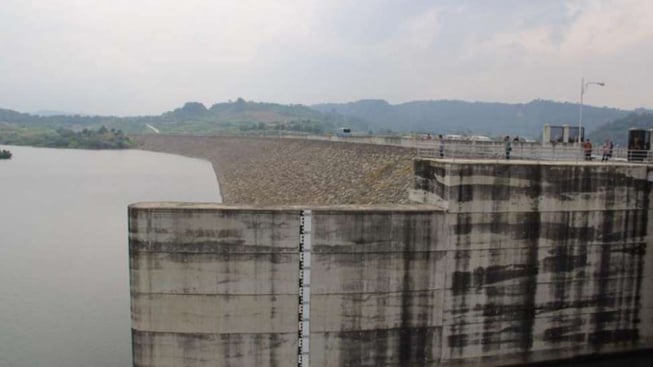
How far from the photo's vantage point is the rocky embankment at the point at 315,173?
84.9ft

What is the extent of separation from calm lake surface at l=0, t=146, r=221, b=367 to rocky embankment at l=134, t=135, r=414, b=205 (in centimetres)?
627

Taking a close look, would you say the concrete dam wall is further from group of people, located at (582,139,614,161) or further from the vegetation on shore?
the vegetation on shore

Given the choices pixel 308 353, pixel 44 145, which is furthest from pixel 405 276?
pixel 44 145

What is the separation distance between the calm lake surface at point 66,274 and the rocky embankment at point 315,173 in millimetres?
6271

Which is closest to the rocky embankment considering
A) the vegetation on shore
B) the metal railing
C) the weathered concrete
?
the metal railing

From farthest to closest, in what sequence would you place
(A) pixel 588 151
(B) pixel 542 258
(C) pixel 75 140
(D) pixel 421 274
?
1. (C) pixel 75 140
2. (A) pixel 588 151
3. (B) pixel 542 258
4. (D) pixel 421 274

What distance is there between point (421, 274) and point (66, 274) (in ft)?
54.6

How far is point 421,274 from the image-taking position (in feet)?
46.0

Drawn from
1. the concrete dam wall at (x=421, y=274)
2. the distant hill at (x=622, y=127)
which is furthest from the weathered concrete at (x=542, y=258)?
the distant hill at (x=622, y=127)

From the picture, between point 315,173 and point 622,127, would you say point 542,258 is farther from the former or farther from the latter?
point 622,127

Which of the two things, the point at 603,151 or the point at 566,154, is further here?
the point at 566,154

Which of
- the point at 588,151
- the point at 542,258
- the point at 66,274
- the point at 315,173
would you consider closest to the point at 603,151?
the point at 588,151

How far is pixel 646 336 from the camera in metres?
16.4

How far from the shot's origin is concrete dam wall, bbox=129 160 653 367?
12.8 meters
